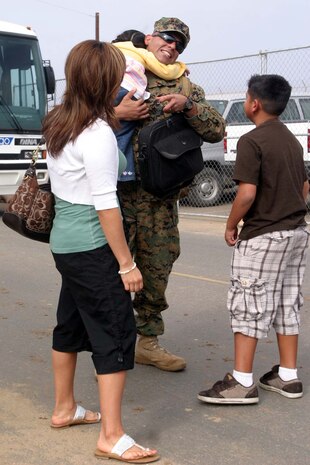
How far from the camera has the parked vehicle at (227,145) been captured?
44.7 ft

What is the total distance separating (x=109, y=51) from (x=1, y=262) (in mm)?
5683

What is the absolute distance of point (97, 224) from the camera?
3596 millimetres

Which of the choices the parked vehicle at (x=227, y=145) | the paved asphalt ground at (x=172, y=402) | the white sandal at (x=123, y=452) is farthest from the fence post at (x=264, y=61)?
the white sandal at (x=123, y=452)

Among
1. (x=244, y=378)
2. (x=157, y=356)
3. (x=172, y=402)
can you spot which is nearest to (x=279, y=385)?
(x=244, y=378)

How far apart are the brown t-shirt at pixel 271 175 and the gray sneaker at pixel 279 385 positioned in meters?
0.87

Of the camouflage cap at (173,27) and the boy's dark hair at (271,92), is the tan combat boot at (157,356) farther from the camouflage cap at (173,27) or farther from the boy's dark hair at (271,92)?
the camouflage cap at (173,27)

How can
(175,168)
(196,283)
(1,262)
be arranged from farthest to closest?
(1,262)
(196,283)
(175,168)

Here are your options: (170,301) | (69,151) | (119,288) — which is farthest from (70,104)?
(170,301)

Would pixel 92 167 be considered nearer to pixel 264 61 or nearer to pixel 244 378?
pixel 244 378

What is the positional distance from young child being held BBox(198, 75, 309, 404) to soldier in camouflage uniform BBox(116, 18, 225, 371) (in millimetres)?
388

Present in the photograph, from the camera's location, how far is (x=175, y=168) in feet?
15.0

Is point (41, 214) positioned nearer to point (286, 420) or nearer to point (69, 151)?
point (69, 151)

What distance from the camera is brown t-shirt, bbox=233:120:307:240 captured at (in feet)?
13.8

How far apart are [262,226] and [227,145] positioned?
9.99 meters
